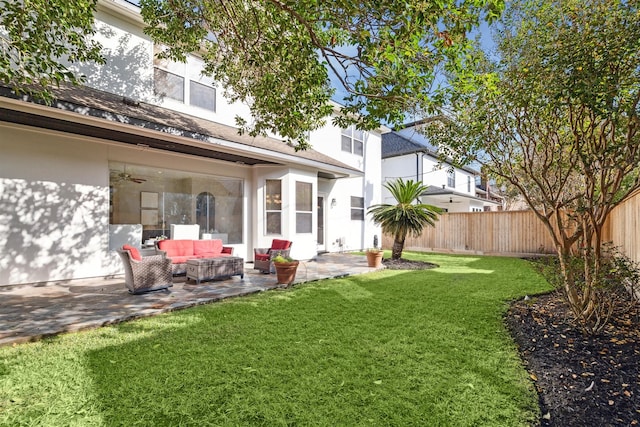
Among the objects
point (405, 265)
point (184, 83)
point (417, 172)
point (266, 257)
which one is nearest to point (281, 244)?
point (266, 257)

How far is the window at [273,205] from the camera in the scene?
1051cm

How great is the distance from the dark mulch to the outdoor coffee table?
18.8 feet

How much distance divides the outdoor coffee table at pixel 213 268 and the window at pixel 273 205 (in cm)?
277

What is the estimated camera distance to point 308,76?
5.26 m

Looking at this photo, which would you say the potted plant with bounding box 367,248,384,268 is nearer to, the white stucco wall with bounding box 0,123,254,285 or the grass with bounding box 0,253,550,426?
the grass with bounding box 0,253,550,426

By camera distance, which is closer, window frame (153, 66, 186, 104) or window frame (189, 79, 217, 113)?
window frame (153, 66, 186, 104)

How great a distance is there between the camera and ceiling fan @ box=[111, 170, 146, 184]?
8.09 m

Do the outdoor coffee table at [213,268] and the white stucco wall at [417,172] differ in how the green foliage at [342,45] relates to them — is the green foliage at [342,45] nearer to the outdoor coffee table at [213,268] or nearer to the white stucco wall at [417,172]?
the outdoor coffee table at [213,268]

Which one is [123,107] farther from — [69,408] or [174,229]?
[69,408]

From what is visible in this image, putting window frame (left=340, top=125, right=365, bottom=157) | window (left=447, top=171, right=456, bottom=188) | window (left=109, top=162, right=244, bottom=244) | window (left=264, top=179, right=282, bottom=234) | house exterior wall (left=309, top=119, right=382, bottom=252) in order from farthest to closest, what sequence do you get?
window (left=447, top=171, right=456, bottom=188) < window frame (left=340, top=125, right=365, bottom=157) < house exterior wall (left=309, top=119, right=382, bottom=252) < window (left=264, top=179, right=282, bottom=234) < window (left=109, top=162, right=244, bottom=244)

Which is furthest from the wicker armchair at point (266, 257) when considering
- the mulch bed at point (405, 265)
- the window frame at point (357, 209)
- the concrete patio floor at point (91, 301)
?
the window frame at point (357, 209)

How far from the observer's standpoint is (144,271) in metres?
6.13

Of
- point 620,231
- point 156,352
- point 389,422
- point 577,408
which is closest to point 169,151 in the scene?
point 156,352

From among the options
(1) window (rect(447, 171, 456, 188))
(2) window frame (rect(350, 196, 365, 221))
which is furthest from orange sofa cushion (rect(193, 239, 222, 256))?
(1) window (rect(447, 171, 456, 188))
